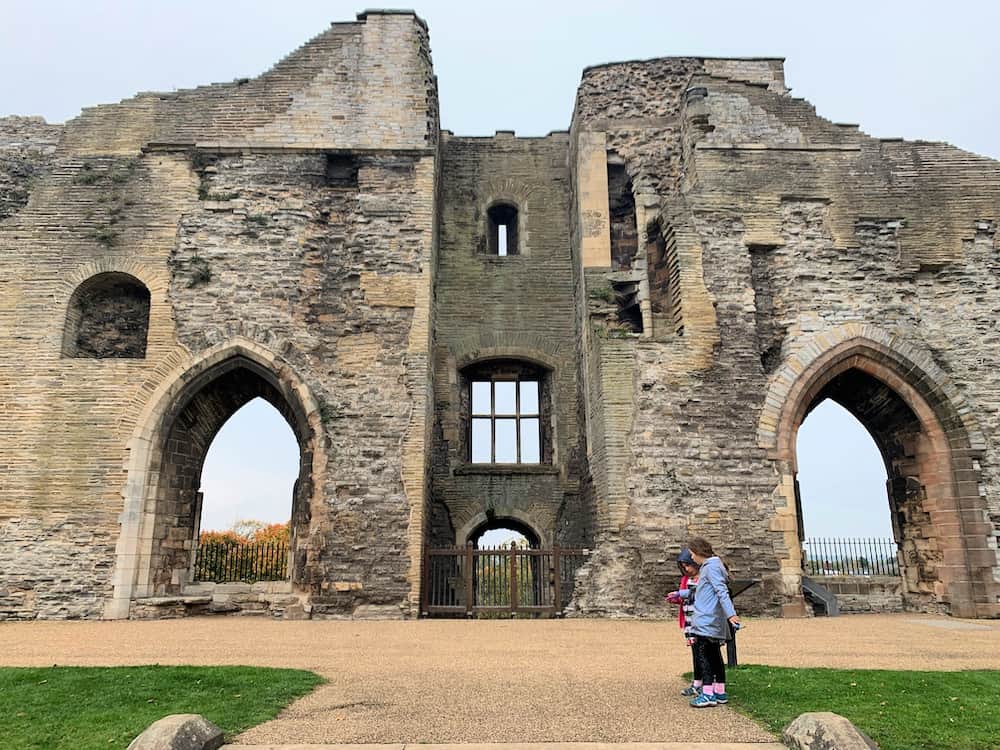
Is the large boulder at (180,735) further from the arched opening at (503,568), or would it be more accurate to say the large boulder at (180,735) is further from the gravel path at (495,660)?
the arched opening at (503,568)

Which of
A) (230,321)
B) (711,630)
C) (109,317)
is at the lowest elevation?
(711,630)

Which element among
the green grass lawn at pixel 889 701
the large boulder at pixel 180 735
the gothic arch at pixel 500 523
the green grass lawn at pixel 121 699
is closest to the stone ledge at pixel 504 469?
the gothic arch at pixel 500 523

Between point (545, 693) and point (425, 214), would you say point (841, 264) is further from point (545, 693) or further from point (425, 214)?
point (545, 693)

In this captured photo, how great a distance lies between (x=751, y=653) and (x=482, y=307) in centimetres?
956

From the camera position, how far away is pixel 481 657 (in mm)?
7371

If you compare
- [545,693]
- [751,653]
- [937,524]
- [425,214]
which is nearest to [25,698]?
[545,693]

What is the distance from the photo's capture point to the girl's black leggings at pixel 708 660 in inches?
201

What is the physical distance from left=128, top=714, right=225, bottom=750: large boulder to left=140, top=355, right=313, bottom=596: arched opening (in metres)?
8.01

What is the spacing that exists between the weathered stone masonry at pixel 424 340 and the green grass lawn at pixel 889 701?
5.44 m

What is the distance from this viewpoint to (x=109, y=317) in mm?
13328

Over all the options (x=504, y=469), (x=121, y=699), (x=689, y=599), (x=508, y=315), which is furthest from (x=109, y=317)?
(x=689, y=599)

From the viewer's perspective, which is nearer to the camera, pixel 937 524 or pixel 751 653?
pixel 751 653

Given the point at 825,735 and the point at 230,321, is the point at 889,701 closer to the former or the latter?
the point at 825,735

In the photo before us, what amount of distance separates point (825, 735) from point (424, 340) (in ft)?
31.6
